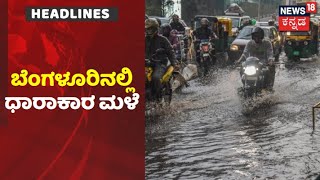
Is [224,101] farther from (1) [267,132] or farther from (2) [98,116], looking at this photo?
(2) [98,116]

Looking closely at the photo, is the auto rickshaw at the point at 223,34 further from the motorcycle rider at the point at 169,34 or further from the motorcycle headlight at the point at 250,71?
the motorcycle headlight at the point at 250,71

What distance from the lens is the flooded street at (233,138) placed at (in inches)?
289

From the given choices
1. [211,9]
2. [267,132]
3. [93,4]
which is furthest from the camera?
[211,9]

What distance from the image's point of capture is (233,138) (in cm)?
926

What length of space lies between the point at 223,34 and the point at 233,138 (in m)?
20.0

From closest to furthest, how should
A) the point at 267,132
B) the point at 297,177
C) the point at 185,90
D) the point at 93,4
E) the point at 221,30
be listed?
the point at 93,4 → the point at 297,177 → the point at 267,132 → the point at 185,90 → the point at 221,30

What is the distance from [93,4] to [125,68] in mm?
455

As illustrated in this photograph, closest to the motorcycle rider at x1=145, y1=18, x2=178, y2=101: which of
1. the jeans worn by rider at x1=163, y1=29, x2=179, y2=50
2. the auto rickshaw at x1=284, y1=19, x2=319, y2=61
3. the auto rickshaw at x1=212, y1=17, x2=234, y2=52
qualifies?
the jeans worn by rider at x1=163, y1=29, x2=179, y2=50

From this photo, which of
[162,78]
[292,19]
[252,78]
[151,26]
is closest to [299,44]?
[292,19]

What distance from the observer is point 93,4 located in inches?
164

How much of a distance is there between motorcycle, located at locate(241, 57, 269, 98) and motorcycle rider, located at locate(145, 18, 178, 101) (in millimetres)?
1964

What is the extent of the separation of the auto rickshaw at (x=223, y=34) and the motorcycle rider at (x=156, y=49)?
632 inches

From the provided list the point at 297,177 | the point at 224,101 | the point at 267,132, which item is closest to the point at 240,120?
the point at 267,132

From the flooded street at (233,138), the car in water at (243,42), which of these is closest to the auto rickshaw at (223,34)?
the car in water at (243,42)
